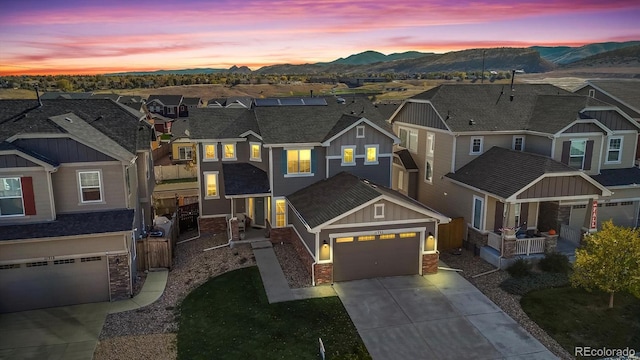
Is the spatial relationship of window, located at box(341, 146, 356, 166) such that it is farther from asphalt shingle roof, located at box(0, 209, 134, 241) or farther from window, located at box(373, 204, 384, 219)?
asphalt shingle roof, located at box(0, 209, 134, 241)

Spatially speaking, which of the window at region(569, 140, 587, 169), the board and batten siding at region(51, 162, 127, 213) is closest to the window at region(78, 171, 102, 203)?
the board and batten siding at region(51, 162, 127, 213)

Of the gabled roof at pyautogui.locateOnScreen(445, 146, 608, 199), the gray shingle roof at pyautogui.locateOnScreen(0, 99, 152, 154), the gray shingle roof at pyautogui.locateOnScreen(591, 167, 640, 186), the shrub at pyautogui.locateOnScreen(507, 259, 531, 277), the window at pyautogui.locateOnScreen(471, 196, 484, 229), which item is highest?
the gray shingle roof at pyautogui.locateOnScreen(0, 99, 152, 154)

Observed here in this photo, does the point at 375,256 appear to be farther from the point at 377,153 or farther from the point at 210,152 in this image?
the point at 210,152

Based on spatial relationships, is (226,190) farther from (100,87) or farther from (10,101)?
(100,87)

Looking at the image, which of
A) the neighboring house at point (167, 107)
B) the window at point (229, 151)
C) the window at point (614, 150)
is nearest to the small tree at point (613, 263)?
the window at point (614, 150)

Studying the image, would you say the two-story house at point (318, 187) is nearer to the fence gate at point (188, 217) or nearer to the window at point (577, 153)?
the fence gate at point (188, 217)

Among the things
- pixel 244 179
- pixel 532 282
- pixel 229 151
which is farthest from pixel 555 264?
pixel 229 151
